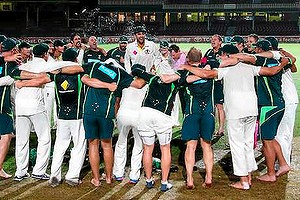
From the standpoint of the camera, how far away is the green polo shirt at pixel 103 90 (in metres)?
7.39

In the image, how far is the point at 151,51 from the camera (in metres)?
10.4

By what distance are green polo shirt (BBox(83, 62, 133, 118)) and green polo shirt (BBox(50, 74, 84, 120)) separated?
0.53 feet

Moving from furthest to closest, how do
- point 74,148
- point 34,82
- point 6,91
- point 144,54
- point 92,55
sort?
point 92,55 < point 144,54 < point 6,91 < point 74,148 < point 34,82

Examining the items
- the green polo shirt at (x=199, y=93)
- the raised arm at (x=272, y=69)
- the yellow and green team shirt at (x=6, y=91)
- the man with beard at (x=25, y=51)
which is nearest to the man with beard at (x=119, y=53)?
the man with beard at (x=25, y=51)

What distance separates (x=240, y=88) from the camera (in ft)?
24.4

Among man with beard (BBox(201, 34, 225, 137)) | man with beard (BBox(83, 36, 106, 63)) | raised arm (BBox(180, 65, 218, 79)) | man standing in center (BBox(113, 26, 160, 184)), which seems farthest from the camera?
man with beard (BBox(83, 36, 106, 63))

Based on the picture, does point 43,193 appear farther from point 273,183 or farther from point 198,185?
point 273,183

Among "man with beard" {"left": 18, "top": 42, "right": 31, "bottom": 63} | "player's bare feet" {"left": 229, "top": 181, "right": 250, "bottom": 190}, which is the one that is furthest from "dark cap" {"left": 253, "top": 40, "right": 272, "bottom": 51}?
"man with beard" {"left": 18, "top": 42, "right": 31, "bottom": 63}

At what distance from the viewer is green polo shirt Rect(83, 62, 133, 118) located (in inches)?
291

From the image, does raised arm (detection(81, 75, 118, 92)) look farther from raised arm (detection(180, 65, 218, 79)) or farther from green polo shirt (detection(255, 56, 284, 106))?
green polo shirt (detection(255, 56, 284, 106))

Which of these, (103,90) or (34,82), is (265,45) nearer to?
(103,90)

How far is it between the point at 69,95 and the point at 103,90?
1.74 feet

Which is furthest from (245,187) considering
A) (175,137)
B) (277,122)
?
(175,137)

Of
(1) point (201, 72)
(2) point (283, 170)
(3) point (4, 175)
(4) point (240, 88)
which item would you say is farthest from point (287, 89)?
(3) point (4, 175)
